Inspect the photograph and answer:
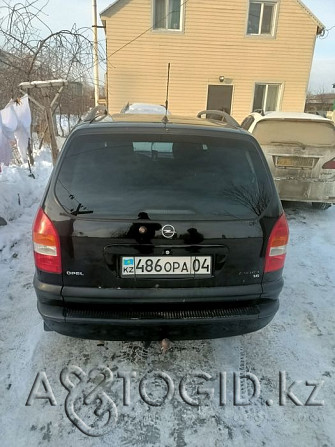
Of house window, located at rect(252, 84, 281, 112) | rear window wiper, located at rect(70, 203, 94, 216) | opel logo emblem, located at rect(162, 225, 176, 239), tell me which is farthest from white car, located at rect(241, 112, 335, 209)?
house window, located at rect(252, 84, 281, 112)

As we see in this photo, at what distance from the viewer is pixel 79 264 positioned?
1956mm

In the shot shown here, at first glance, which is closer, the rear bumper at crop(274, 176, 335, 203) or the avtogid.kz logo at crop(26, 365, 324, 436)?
the avtogid.kz logo at crop(26, 365, 324, 436)

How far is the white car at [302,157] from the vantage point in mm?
5266

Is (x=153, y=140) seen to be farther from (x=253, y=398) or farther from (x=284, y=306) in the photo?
(x=284, y=306)

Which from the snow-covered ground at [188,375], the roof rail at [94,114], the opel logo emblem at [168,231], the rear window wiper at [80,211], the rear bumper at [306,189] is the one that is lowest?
the snow-covered ground at [188,375]

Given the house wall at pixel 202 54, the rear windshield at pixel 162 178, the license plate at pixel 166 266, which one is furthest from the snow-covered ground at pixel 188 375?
the house wall at pixel 202 54

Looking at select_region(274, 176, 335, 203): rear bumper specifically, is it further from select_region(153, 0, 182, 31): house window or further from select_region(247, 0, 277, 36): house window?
select_region(247, 0, 277, 36): house window

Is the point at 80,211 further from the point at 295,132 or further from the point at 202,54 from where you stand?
the point at 202,54

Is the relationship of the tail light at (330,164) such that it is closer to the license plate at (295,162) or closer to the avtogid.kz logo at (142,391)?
the license plate at (295,162)

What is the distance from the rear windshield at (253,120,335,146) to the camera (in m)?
5.50

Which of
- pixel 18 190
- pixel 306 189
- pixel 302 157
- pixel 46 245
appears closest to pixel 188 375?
pixel 46 245

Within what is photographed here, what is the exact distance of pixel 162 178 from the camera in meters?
2.07

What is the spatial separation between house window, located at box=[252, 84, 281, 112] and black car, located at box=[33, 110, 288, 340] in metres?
13.1

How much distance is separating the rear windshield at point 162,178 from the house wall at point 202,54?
39.3 ft
